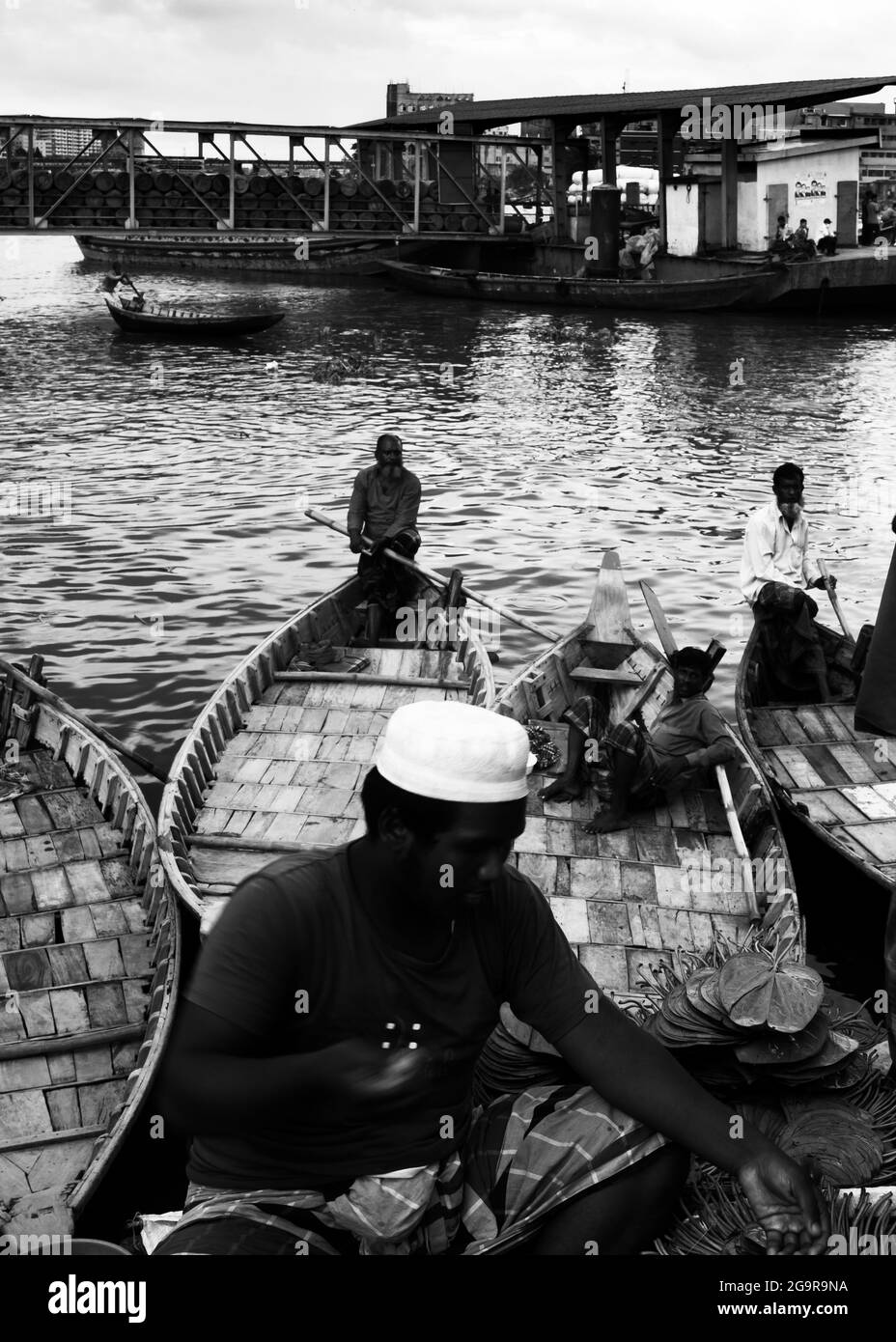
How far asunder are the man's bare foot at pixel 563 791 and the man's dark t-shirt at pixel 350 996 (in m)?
4.82

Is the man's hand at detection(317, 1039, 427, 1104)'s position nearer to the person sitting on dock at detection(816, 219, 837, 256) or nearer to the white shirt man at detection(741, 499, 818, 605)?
the white shirt man at detection(741, 499, 818, 605)

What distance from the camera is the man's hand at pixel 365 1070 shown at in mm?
2773

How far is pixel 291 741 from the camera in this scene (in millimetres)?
9000

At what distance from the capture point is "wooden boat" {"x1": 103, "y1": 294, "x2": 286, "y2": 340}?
106 feet

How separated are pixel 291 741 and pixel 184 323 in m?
25.8

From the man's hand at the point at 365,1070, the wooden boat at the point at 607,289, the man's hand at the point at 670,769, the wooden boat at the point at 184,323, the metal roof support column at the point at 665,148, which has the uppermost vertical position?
the metal roof support column at the point at 665,148

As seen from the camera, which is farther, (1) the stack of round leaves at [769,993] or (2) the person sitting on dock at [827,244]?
(2) the person sitting on dock at [827,244]

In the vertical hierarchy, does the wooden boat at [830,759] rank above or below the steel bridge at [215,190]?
below

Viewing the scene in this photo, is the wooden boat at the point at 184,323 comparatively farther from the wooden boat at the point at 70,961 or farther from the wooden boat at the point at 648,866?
the wooden boat at the point at 648,866

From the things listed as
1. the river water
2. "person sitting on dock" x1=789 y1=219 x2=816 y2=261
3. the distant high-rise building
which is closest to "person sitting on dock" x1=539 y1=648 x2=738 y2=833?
the river water

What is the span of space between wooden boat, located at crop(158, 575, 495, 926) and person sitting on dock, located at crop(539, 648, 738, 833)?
115 centimetres

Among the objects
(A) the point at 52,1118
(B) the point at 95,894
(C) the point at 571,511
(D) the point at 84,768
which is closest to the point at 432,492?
(C) the point at 571,511

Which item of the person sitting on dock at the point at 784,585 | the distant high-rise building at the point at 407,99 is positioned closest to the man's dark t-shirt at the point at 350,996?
the person sitting on dock at the point at 784,585

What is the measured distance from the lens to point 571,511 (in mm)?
18219
